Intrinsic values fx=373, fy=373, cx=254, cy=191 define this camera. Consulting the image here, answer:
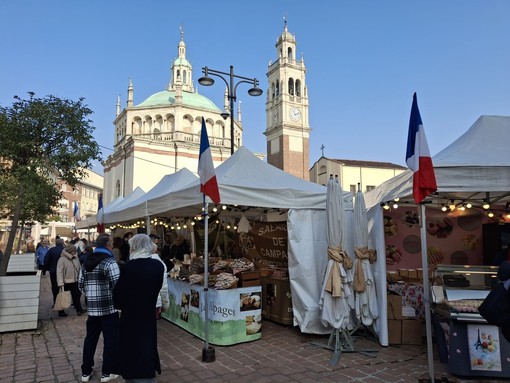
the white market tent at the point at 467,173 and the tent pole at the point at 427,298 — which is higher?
the white market tent at the point at 467,173

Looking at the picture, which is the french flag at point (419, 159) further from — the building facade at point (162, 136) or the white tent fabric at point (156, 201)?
the building facade at point (162, 136)

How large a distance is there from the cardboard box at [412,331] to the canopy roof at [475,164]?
2112 mm

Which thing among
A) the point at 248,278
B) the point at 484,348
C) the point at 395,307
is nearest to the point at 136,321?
the point at 248,278

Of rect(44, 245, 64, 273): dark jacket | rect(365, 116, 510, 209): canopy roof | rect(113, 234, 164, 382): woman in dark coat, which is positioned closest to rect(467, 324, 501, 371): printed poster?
rect(365, 116, 510, 209): canopy roof

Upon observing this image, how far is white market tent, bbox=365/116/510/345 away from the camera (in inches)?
195

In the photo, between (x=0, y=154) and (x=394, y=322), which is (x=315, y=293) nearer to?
(x=394, y=322)

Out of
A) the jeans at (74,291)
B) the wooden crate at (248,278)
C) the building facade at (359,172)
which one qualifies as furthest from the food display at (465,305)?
the building facade at (359,172)

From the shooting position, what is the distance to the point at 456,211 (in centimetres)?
833

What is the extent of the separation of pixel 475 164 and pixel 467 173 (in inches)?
6.2

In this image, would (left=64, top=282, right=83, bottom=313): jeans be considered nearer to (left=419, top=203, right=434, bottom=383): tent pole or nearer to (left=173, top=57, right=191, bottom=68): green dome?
(left=419, top=203, right=434, bottom=383): tent pole

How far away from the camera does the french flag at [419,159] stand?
4434 millimetres

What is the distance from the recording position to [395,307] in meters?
6.18

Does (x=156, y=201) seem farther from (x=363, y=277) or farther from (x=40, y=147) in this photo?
(x=363, y=277)

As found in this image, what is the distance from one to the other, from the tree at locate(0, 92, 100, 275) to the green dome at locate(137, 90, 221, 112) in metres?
40.4
